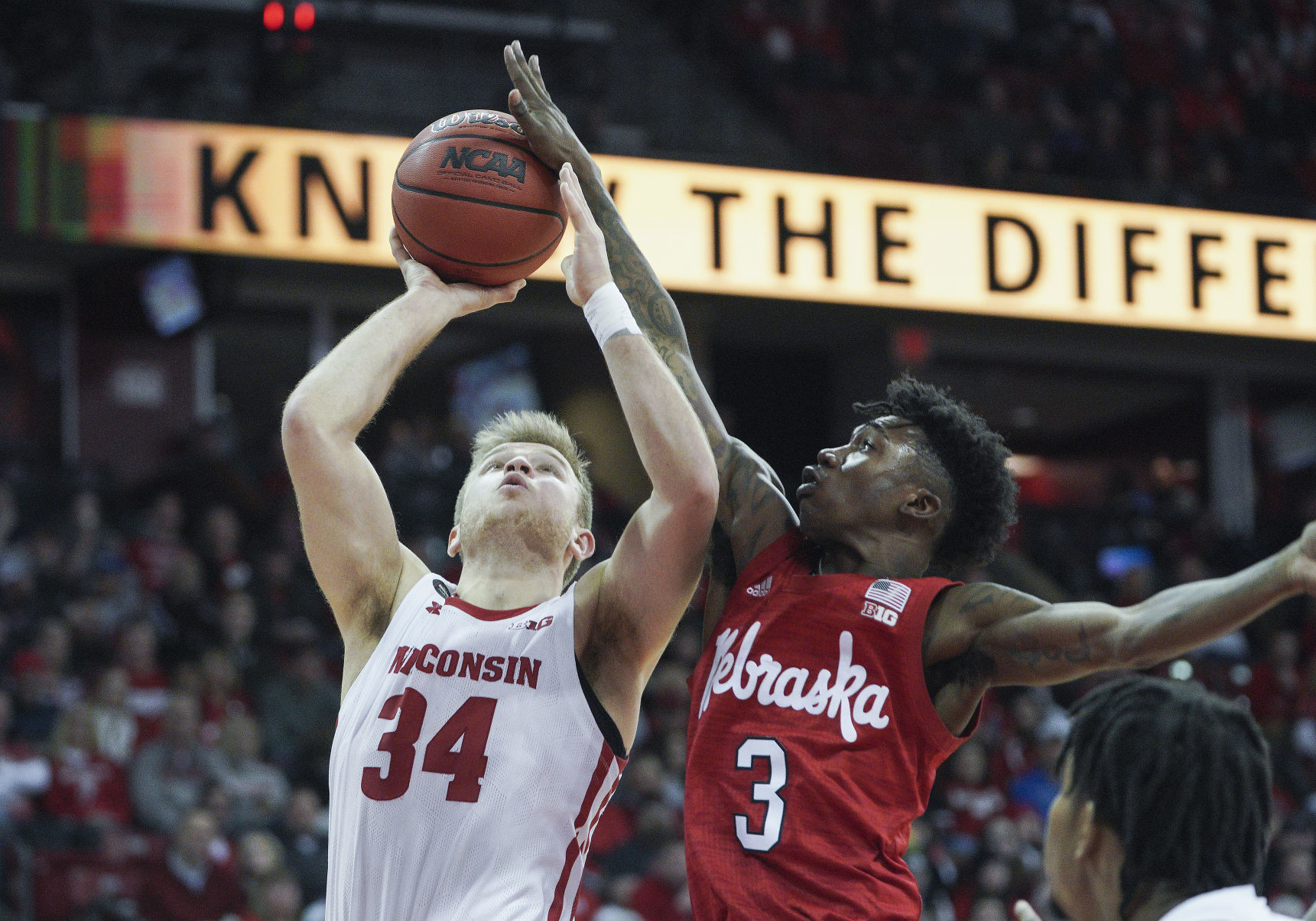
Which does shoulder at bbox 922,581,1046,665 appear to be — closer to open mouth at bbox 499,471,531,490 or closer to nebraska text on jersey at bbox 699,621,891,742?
nebraska text on jersey at bbox 699,621,891,742

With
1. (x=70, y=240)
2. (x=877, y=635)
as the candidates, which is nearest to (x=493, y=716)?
(x=877, y=635)

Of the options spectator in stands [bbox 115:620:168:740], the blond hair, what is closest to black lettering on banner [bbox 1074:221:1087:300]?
spectator in stands [bbox 115:620:168:740]

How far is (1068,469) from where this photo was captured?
1839cm

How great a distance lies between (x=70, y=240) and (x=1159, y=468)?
10.8 meters

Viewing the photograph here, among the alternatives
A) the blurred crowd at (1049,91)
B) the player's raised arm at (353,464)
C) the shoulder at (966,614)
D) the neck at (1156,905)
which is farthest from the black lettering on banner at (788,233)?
the neck at (1156,905)

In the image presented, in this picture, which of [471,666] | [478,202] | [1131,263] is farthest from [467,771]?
[1131,263]

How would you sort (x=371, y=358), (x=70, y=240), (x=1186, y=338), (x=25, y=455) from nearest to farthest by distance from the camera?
(x=371, y=358)
(x=70, y=240)
(x=25, y=455)
(x=1186, y=338)

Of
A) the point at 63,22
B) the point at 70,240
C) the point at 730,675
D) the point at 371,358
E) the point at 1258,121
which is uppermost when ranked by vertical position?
the point at 1258,121

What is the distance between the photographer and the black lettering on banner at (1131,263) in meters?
14.1

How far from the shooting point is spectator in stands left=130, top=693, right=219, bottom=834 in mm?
8906

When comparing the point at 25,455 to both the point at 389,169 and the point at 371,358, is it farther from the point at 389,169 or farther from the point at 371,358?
the point at 371,358

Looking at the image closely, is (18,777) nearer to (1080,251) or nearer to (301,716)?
(301,716)

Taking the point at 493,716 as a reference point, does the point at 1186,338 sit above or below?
above

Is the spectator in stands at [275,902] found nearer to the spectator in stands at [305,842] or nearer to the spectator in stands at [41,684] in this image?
the spectator in stands at [305,842]
